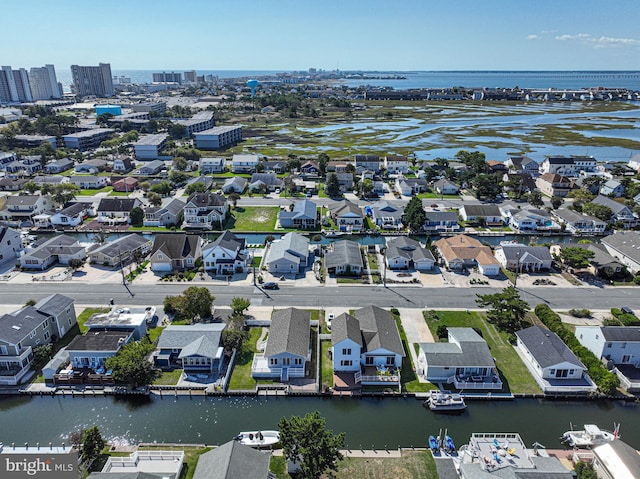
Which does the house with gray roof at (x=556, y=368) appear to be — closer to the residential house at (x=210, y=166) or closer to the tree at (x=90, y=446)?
the tree at (x=90, y=446)

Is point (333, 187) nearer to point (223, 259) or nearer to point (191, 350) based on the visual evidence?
point (223, 259)

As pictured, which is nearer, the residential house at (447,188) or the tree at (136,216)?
the tree at (136,216)

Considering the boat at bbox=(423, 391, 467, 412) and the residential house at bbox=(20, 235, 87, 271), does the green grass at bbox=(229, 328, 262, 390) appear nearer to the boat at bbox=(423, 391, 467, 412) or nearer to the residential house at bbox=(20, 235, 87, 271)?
the boat at bbox=(423, 391, 467, 412)

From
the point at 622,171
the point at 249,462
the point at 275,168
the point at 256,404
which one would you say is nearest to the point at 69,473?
the point at 249,462

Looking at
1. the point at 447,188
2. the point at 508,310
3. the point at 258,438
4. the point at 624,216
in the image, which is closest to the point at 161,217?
the point at 258,438

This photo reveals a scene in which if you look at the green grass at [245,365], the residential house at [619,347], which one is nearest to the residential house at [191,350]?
the green grass at [245,365]
